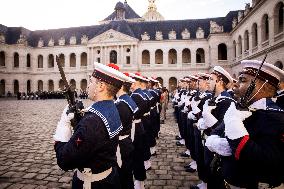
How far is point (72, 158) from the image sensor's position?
2.36 m

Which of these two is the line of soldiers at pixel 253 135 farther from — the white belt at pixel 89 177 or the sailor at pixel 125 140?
the sailor at pixel 125 140

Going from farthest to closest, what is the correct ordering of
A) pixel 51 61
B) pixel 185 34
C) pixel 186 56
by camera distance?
pixel 51 61 → pixel 186 56 → pixel 185 34

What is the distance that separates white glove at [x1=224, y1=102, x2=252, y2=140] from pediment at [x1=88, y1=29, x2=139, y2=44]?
4736 cm

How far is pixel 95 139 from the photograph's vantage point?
2.41m

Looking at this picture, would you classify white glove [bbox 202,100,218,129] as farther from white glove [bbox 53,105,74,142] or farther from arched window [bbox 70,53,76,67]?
arched window [bbox 70,53,76,67]

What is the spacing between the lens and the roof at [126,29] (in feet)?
158

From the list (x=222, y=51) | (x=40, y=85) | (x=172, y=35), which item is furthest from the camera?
(x=40, y=85)

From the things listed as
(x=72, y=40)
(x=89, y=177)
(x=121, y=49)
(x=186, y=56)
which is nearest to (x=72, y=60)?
(x=72, y=40)

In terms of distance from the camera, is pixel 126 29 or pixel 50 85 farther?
pixel 50 85

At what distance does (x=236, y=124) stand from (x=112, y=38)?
4883cm

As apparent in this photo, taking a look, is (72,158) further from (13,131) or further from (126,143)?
(13,131)

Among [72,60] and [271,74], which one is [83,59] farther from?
[271,74]

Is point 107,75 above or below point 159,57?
below

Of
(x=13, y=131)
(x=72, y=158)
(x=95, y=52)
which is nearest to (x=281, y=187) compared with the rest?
(x=72, y=158)
